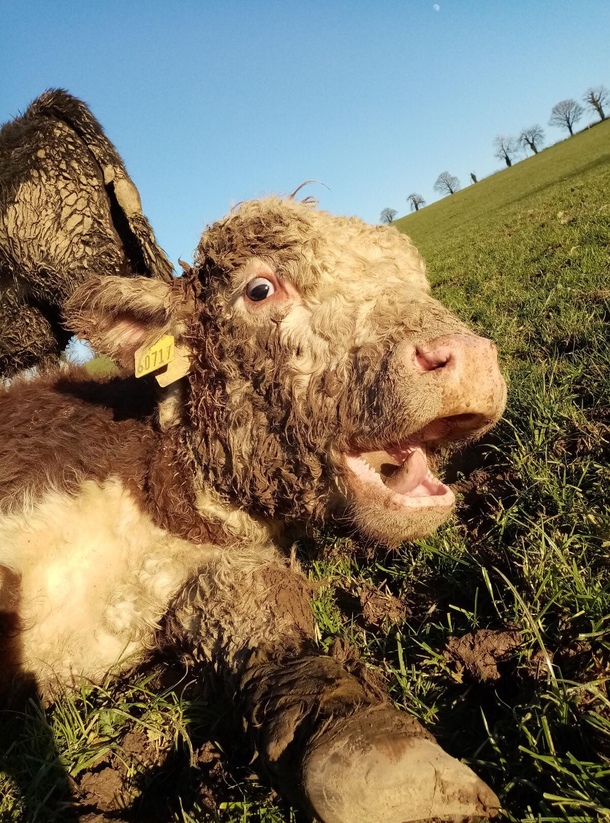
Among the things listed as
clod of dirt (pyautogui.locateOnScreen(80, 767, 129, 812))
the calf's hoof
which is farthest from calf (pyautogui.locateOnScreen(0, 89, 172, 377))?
the calf's hoof

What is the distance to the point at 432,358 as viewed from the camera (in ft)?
6.77

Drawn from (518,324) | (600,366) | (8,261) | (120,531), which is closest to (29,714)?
(120,531)

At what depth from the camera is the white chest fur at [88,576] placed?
99.3 inches

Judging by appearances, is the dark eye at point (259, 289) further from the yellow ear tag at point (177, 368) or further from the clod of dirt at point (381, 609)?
the clod of dirt at point (381, 609)

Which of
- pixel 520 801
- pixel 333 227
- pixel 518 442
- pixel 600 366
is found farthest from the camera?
pixel 600 366

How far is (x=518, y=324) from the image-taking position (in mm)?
5879

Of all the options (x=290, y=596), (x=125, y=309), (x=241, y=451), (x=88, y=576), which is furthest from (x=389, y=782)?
(x=125, y=309)

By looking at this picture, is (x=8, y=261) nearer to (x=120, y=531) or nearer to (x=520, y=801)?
(x=120, y=531)

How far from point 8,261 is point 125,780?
A: 5425 mm

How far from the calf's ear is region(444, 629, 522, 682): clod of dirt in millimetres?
1982

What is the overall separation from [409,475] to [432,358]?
1.83ft

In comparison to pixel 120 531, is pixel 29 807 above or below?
below

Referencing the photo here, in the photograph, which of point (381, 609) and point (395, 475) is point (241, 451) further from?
point (381, 609)

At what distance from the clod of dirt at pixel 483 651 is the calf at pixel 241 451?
38 centimetres
